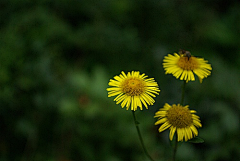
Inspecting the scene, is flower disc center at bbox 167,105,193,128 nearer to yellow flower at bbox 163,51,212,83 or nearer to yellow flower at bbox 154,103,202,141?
yellow flower at bbox 154,103,202,141

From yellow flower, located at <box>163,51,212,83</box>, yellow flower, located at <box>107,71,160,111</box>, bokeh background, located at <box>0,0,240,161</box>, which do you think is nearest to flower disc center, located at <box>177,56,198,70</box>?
yellow flower, located at <box>163,51,212,83</box>

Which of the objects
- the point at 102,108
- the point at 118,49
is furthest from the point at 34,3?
the point at 102,108

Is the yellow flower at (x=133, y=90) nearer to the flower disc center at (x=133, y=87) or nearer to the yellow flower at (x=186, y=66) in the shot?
the flower disc center at (x=133, y=87)

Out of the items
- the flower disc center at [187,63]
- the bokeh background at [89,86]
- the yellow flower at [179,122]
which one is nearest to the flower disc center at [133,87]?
the yellow flower at [179,122]

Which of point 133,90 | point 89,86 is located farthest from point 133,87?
point 89,86

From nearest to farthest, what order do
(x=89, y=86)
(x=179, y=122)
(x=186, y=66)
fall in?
1. (x=179, y=122)
2. (x=186, y=66)
3. (x=89, y=86)

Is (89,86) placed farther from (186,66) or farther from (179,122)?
(179,122)

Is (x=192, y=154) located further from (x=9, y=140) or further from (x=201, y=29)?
(x=201, y=29)
